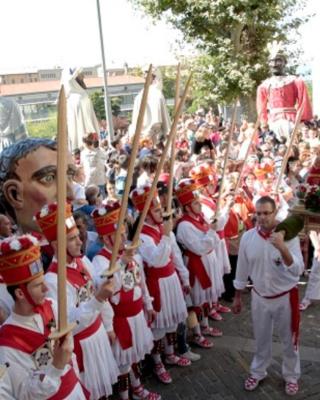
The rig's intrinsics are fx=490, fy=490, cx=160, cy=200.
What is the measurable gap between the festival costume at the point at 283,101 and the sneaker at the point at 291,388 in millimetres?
4177

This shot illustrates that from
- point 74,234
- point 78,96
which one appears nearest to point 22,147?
point 74,234

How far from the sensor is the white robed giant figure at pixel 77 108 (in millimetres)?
7418

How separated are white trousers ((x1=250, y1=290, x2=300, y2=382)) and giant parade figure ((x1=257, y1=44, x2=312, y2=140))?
12.5 ft

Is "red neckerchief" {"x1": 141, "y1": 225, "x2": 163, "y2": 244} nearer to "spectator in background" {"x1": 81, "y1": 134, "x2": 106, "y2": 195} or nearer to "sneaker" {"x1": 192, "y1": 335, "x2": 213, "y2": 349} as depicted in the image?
"sneaker" {"x1": 192, "y1": 335, "x2": 213, "y2": 349}

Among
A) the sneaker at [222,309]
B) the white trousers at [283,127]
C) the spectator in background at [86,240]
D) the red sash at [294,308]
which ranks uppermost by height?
the white trousers at [283,127]

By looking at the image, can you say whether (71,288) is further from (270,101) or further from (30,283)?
(270,101)

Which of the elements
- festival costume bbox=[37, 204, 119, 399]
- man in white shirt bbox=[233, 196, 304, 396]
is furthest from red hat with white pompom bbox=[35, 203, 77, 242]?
man in white shirt bbox=[233, 196, 304, 396]

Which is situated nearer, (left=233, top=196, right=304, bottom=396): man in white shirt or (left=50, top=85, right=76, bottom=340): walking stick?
(left=50, top=85, right=76, bottom=340): walking stick

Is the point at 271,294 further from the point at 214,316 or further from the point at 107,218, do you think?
the point at 214,316

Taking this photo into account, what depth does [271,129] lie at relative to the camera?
7.95m

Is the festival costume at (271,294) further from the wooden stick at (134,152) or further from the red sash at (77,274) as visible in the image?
the wooden stick at (134,152)

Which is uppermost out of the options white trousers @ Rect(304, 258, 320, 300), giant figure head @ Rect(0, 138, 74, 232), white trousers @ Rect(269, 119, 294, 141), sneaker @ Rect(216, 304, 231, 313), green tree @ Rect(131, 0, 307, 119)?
green tree @ Rect(131, 0, 307, 119)

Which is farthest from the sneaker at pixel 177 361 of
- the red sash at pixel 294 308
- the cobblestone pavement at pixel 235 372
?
the red sash at pixel 294 308

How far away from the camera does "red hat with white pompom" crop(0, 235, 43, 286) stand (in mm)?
2451
